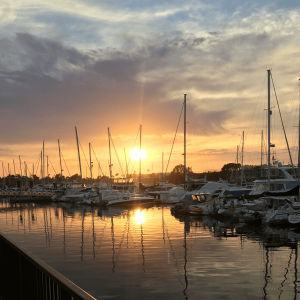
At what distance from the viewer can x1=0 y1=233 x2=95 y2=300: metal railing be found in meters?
4.52

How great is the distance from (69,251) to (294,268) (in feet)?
39.4

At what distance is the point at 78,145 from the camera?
3278 inches

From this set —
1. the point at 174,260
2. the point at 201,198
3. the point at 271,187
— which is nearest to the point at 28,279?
the point at 174,260

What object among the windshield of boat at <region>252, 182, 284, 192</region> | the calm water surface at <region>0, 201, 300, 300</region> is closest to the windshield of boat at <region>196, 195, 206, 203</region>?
the windshield of boat at <region>252, 182, 284, 192</region>

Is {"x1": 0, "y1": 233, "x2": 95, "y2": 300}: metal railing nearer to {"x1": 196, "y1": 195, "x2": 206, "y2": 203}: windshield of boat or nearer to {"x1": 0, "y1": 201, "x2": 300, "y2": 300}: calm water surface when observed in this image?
{"x1": 0, "y1": 201, "x2": 300, "y2": 300}: calm water surface

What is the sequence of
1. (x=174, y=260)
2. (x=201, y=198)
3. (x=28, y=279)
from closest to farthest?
(x=28, y=279), (x=174, y=260), (x=201, y=198)

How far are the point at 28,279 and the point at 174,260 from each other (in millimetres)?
12207

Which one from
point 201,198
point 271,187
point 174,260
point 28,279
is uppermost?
point 28,279

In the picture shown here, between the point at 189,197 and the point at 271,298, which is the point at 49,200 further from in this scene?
the point at 271,298

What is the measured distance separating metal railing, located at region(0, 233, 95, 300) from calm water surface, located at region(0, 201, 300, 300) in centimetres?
506

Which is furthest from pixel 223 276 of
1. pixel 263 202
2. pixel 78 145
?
pixel 78 145

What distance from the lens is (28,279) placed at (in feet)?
21.3

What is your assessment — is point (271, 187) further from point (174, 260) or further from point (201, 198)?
point (174, 260)

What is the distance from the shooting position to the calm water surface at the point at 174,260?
42.3 feet
